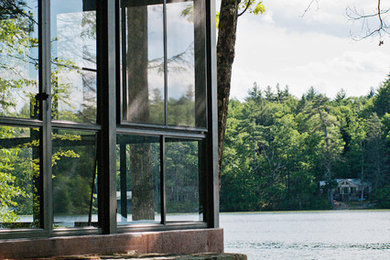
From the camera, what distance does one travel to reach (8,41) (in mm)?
6562

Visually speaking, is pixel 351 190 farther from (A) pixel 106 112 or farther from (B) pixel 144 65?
(A) pixel 106 112

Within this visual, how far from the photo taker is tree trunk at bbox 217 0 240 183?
963 centimetres

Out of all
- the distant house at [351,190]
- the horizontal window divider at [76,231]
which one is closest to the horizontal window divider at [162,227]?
the horizontal window divider at [76,231]

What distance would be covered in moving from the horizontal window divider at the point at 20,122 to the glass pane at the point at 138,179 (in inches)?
50.6

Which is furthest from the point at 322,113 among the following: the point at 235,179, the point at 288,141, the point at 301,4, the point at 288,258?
the point at 288,258

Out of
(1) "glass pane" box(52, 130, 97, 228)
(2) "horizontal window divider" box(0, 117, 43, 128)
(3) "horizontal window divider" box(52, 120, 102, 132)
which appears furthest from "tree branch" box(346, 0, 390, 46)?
(2) "horizontal window divider" box(0, 117, 43, 128)

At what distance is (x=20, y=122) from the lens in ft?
21.5

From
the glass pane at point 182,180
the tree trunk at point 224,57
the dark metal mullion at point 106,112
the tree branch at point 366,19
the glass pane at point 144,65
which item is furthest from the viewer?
the tree branch at point 366,19

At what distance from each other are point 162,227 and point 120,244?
91 centimetres

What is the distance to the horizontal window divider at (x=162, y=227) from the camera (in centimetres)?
778

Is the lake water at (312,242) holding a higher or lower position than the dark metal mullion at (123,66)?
lower

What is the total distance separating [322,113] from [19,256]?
8366cm

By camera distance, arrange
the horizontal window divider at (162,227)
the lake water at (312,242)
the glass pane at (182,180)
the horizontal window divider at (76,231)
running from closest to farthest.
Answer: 1. the horizontal window divider at (76,231)
2. the horizontal window divider at (162,227)
3. the glass pane at (182,180)
4. the lake water at (312,242)

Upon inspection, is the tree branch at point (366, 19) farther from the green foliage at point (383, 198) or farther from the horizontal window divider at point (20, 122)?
the green foliage at point (383, 198)
